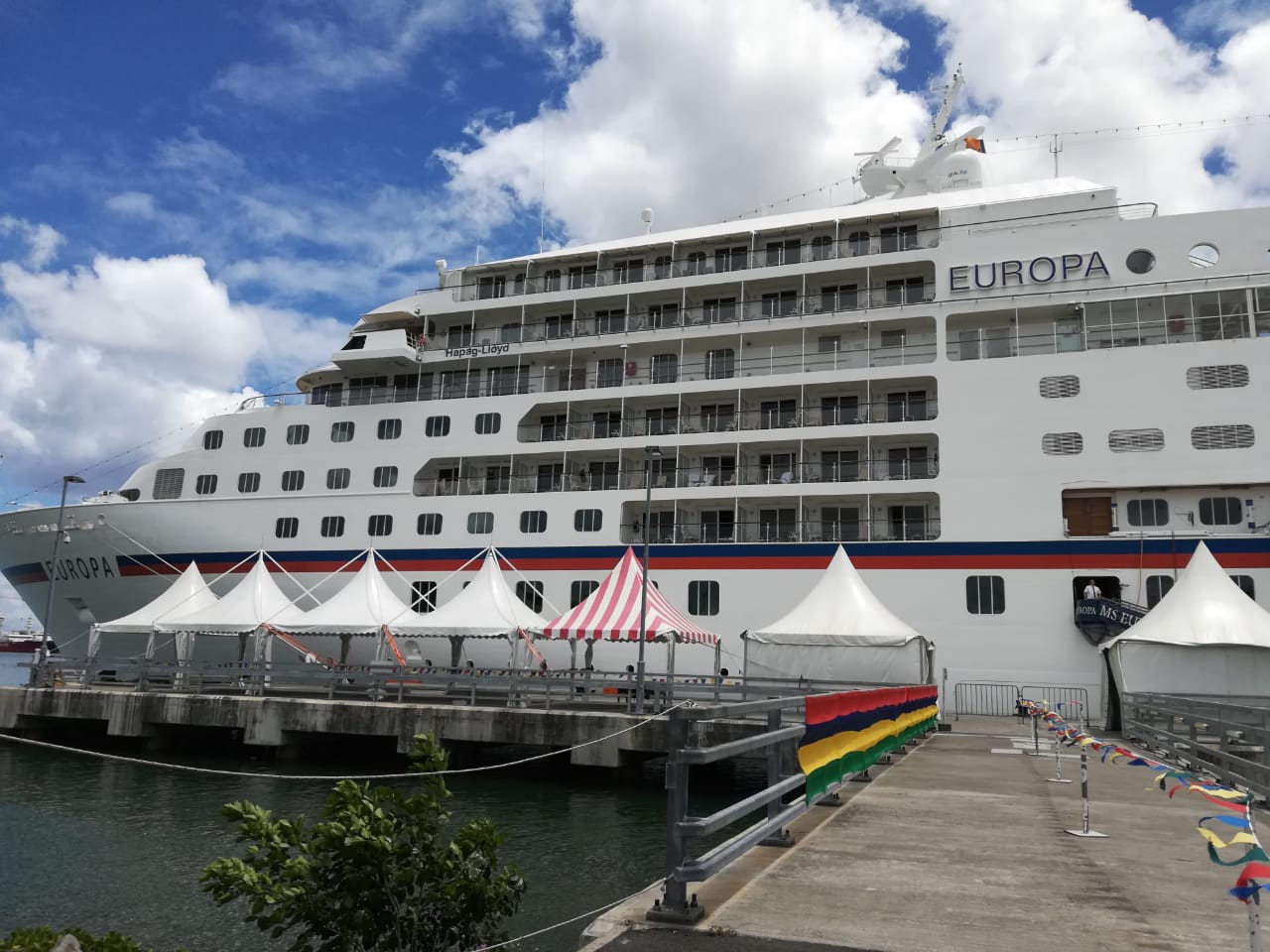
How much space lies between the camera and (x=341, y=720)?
72.2 ft

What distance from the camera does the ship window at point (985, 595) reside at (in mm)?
26750

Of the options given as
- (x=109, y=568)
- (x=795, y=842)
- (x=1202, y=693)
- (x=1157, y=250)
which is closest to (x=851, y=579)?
(x=1202, y=693)

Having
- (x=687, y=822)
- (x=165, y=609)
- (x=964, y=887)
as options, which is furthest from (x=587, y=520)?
(x=687, y=822)

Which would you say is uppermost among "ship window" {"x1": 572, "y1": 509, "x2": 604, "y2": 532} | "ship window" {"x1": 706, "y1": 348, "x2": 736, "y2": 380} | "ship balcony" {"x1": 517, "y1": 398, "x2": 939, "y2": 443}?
"ship window" {"x1": 706, "y1": 348, "x2": 736, "y2": 380}

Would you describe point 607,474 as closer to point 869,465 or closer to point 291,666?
point 869,465

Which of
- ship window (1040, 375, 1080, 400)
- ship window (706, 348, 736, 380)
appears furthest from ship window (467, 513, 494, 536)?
ship window (1040, 375, 1080, 400)

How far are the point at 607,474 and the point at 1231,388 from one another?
1935 cm

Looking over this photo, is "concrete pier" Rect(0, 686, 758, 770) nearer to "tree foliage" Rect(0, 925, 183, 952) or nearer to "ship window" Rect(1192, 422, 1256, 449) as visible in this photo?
"tree foliage" Rect(0, 925, 183, 952)

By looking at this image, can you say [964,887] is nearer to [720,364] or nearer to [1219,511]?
[1219,511]

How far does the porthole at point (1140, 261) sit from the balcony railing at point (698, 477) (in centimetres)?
828

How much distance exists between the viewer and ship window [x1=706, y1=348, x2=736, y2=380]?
1309 inches

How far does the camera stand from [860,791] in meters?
11.5

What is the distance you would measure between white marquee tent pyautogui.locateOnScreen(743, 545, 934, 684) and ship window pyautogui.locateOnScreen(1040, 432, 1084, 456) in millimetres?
7358

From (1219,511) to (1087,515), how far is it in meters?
3.34
